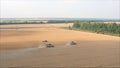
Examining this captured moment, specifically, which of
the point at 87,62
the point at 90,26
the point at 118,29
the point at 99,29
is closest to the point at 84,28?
the point at 90,26

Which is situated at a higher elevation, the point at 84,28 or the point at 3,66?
the point at 3,66

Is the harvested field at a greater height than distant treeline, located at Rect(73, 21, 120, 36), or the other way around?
the harvested field

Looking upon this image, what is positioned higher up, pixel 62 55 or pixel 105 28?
pixel 62 55

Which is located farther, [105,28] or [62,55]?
[105,28]

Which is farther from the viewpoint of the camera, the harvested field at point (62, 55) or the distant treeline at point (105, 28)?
the distant treeline at point (105, 28)

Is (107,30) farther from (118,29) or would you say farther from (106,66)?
(106,66)

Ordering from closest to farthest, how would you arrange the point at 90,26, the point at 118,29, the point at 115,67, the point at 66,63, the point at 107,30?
the point at 115,67, the point at 66,63, the point at 118,29, the point at 107,30, the point at 90,26

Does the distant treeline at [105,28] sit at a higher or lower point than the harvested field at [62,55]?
lower

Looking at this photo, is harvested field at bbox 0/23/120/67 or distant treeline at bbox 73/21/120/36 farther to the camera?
distant treeline at bbox 73/21/120/36

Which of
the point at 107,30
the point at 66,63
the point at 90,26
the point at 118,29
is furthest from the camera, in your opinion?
the point at 90,26

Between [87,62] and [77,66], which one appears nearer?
[77,66]
